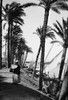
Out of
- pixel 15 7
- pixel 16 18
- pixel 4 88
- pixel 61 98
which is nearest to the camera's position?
pixel 61 98

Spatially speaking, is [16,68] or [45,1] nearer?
[16,68]

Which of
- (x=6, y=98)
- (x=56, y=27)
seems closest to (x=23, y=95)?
(x=6, y=98)

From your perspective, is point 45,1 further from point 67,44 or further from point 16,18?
point 16,18

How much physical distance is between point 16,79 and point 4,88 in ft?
4.29

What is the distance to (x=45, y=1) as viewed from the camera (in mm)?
21469

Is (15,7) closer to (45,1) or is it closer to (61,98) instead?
(45,1)

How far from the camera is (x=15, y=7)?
31.7 metres

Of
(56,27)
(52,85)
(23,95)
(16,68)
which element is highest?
(56,27)

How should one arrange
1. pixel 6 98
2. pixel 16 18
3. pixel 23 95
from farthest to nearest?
1. pixel 16 18
2. pixel 23 95
3. pixel 6 98

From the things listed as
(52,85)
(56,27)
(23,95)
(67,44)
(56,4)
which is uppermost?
(56,4)

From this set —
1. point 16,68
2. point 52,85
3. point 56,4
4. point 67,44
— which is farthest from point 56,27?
point 16,68

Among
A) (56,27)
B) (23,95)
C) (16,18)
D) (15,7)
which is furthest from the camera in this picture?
(16,18)

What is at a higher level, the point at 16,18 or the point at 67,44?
the point at 16,18

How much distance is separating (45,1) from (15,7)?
11316mm
